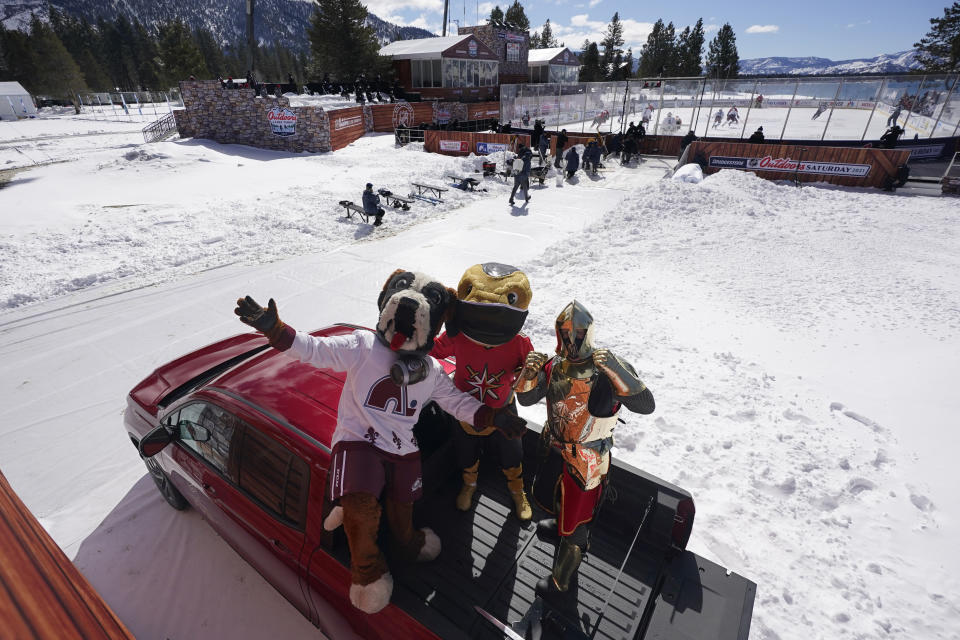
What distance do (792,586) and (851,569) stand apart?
51cm

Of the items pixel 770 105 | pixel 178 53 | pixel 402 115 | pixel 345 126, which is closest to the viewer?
pixel 345 126

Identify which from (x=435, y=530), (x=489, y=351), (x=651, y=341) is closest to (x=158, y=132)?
(x=651, y=341)

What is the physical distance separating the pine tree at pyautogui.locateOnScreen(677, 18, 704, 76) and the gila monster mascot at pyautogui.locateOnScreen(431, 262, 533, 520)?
81988mm

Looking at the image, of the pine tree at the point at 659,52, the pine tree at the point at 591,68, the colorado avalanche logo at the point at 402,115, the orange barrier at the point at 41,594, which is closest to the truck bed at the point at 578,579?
the orange barrier at the point at 41,594

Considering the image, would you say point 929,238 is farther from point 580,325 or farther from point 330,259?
point 330,259

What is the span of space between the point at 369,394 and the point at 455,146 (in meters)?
19.2

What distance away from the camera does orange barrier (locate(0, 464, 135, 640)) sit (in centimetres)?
65

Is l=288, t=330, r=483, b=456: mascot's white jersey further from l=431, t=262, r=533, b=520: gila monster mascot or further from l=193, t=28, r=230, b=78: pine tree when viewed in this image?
l=193, t=28, r=230, b=78: pine tree

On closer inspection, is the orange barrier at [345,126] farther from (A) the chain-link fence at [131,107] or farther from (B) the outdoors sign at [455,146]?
(A) the chain-link fence at [131,107]

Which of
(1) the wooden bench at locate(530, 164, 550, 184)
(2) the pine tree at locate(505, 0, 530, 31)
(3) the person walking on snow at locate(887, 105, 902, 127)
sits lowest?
(1) the wooden bench at locate(530, 164, 550, 184)

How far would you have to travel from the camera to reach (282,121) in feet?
67.1

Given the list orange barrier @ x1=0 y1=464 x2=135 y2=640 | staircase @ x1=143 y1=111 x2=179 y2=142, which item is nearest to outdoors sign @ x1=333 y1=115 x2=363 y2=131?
staircase @ x1=143 y1=111 x2=179 y2=142

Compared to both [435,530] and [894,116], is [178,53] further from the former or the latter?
[435,530]

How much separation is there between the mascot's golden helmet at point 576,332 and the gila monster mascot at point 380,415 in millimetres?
608
